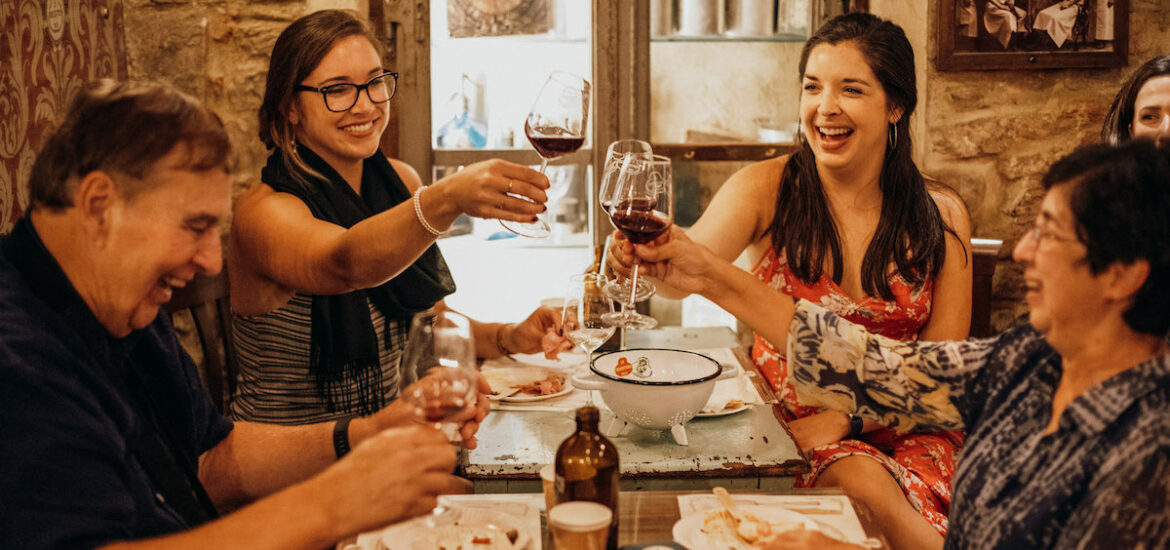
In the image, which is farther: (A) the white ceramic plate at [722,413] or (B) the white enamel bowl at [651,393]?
(A) the white ceramic plate at [722,413]

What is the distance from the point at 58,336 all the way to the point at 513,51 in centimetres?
241

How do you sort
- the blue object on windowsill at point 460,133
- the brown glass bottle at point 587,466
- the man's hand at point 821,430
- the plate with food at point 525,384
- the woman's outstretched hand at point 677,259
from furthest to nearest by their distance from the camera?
the blue object on windowsill at point 460,133 < the man's hand at point 821,430 < the plate with food at point 525,384 < the woman's outstretched hand at point 677,259 < the brown glass bottle at point 587,466

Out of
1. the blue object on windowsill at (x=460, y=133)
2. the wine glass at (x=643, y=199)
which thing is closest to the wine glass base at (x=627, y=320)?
the wine glass at (x=643, y=199)

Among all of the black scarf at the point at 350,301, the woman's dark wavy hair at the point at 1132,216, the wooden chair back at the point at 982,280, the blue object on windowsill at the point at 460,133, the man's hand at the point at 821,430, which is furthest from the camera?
the blue object on windowsill at the point at 460,133

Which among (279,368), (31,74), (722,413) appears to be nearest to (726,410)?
(722,413)

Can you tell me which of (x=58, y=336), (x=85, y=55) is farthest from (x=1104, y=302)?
(x=85, y=55)

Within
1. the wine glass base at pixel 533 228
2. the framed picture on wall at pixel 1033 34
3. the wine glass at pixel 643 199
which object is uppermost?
the framed picture on wall at pixel 1033 34

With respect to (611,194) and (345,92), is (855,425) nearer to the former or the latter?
(611,194)

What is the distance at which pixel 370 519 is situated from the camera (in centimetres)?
108

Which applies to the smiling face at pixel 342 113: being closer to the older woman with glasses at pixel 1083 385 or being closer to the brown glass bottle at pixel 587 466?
the brown glass bottle at pixel 587 466

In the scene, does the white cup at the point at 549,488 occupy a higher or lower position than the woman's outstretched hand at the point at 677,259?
lower

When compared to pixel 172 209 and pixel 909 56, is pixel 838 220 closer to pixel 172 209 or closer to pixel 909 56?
pixel 909 56

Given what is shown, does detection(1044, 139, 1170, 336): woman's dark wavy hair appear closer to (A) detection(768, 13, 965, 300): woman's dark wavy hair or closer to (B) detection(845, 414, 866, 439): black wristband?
(B) detection(845, 414, 866, 439): black wristband

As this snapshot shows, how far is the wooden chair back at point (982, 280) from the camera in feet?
9.48
